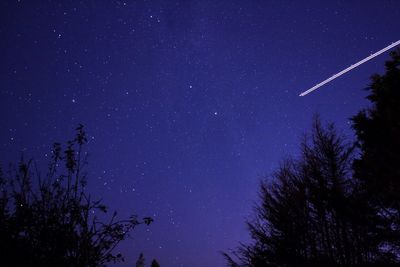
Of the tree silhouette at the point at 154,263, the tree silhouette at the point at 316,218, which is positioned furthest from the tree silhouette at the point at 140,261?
the tree silhouette at the point at 316,218

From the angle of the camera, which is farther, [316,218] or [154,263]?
[154,263]

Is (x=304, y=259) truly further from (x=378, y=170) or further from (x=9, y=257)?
(x=9, y=257)

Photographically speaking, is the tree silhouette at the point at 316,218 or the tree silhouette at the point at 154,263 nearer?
the tree silhouette at the point at 316,218

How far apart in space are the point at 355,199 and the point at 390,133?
7.62 feet

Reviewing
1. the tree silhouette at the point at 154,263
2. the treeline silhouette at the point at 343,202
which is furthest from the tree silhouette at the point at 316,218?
the tree silhouette at the point at 154,263

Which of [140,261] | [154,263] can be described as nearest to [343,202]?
[154,263]

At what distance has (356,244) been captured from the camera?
9914 millimetres

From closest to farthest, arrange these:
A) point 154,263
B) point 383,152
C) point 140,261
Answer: point 383,152, point 154,263, point 140,261

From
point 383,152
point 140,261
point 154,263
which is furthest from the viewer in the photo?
point 140,261

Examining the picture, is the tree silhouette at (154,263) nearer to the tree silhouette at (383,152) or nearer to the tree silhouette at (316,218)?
the tree silhouette at (316,218)

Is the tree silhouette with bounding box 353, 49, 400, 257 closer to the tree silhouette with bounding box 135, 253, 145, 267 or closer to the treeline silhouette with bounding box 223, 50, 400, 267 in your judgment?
the treeline silhouette with bounding box 223, 50, 400, 267

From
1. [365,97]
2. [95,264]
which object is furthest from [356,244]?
[95,264]

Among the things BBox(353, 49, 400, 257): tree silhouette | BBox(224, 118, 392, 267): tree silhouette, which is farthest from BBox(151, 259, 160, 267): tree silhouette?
BBox(353, 49, 400, 257): tree silhouette

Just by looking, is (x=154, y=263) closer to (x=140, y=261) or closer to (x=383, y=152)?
(x=140, y=261)
